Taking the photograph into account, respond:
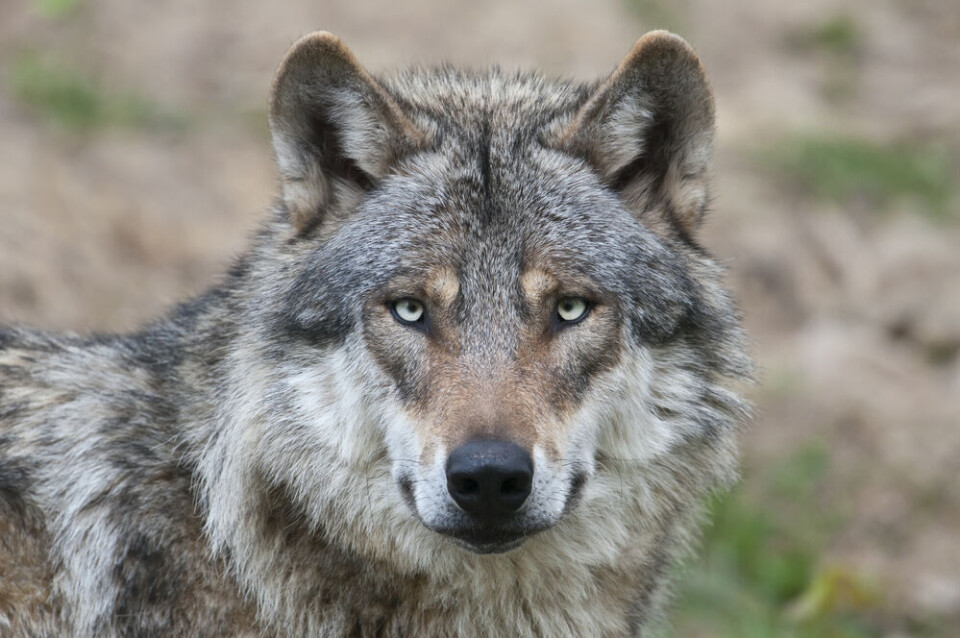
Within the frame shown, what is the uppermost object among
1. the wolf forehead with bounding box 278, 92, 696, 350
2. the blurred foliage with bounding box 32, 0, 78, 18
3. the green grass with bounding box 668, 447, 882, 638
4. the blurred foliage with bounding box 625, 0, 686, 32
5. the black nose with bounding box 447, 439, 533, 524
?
the blurred foliage with bounding box 625, 0, 686, 32

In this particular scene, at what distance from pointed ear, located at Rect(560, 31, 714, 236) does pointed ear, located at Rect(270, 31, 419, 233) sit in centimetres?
68

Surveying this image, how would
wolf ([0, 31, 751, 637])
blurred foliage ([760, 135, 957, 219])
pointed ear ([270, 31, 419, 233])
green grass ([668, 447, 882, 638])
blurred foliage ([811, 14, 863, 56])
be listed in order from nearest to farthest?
wolf ([0, 31, 751, 637]) → pointed ear ([270, 31, 419, 233]) → green grass ([668, 447, 882, 638]) → blurred foliage ([760, 135, 957, 219]) → blurred foliage ([811, 14, 863, 56])

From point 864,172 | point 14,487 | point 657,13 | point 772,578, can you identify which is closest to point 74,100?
point 657,13

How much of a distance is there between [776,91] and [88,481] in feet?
31.1

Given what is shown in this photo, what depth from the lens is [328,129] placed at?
4344 millimetres

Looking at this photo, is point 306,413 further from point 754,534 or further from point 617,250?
point 754,534

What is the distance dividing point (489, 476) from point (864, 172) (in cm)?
873

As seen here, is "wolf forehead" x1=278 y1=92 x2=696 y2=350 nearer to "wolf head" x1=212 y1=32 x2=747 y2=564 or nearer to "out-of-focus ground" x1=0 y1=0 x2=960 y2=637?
"wolf head" x1=212 y1=32 x2=747 y2=564

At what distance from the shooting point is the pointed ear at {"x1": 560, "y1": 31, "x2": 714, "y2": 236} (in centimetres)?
423

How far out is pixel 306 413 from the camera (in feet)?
13.6

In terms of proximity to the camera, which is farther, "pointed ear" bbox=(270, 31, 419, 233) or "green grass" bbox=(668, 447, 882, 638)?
"green grass" bbox=(668, 447, 882, 638)

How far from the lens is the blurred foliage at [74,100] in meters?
10.1

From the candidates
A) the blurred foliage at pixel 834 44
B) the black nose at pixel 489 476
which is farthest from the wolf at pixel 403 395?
the blurred foliage at pixel 834 44

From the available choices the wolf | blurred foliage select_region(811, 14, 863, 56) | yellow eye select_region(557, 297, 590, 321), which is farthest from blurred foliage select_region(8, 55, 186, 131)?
yellow eye select_region(557, 297, 590, 321)
